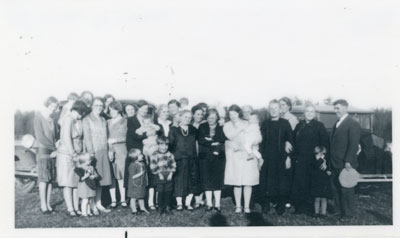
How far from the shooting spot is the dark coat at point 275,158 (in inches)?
249

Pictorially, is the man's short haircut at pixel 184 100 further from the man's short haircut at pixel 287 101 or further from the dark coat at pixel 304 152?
the dark coat at pixel 304 152

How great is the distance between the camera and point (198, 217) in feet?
20.6

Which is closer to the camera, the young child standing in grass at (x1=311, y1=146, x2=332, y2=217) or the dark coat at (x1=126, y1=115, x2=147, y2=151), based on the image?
the dark coat at (x1=126, y1=115, x2=147, y2=151)

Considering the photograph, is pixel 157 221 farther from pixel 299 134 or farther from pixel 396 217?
pixel 396 217

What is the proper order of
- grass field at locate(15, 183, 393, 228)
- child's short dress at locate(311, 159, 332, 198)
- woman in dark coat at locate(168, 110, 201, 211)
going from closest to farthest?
grass field at locate(15, 183, 393, 228), woman in dark coat at locate(168, 110, 201, 211), child's short dress at locate(311, 159, 332, 198)

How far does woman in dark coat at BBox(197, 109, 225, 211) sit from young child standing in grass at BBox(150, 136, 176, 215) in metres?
0.36

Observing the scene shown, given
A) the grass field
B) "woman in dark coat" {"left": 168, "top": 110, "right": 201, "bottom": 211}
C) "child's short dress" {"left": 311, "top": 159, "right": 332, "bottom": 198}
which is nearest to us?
the grass field

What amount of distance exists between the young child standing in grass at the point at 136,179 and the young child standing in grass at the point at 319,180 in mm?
1866

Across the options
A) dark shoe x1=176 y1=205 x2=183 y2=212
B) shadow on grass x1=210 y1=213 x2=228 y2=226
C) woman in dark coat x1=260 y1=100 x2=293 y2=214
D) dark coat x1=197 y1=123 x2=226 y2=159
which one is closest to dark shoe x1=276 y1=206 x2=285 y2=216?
woman in dark coat x1=260 y1=100 x2=293 y2=214

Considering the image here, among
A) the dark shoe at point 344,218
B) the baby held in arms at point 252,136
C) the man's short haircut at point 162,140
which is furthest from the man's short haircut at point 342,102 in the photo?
the man's short haircut at point 162,140

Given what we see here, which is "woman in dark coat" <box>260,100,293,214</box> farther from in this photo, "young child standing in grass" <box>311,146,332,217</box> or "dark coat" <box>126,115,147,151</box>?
"dark coat" <box>126,115,147,151</box>

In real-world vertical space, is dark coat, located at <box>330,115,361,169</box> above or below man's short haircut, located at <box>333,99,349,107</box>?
below

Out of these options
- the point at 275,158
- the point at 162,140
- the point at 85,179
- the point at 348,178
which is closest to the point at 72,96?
the point at 85,179

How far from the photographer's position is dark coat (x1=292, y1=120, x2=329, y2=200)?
635 cm
